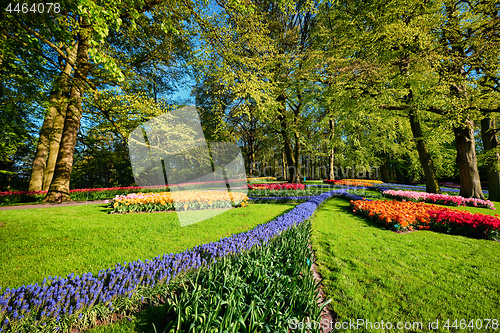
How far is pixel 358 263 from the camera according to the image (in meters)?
3.85

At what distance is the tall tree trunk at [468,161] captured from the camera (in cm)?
1048

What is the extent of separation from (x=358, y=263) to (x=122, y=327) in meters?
4.16

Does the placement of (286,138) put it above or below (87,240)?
above

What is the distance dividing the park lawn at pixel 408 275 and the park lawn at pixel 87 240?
2945mm

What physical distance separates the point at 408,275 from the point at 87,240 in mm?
7284

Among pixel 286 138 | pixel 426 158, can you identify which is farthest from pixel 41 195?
pixel 426 158

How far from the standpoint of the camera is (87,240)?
4641 mm

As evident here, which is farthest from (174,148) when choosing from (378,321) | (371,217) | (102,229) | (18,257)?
(378,321)

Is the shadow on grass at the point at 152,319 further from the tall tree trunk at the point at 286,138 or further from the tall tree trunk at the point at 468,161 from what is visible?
the tall tree trunk at the point at 468,161

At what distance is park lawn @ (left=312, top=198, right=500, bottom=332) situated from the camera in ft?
8.41

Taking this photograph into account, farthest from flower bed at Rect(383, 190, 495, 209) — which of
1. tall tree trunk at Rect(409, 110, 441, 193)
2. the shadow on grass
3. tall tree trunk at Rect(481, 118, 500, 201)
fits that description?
the shadow on grass

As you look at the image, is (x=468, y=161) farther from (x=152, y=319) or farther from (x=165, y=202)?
(x=165, y=202)

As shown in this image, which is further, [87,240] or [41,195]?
[41,195]

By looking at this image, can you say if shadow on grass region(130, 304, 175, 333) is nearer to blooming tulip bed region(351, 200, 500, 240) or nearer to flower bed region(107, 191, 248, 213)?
flower bed region(107, 191, 248, 213)
